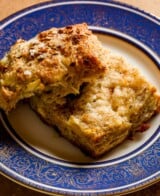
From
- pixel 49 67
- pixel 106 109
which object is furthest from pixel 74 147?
pixel 49 67

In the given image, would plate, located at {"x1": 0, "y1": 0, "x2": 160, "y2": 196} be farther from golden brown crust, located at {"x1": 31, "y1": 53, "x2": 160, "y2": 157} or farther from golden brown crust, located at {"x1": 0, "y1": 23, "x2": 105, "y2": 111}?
golden brown crust, located at {"x1": 0, "y1": 23, "x2": 105, "y2": 111}

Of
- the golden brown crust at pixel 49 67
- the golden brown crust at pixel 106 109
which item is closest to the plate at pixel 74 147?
the golden brown crust at pixel 106 109

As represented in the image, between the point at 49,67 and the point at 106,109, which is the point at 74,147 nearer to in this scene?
the point at 106,109

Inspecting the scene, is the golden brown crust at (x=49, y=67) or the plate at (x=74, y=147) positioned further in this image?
the golden brown crust at (x=49, y=67)

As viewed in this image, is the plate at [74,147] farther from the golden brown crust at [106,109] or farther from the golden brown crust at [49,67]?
the golden brown crust at [49,67]
